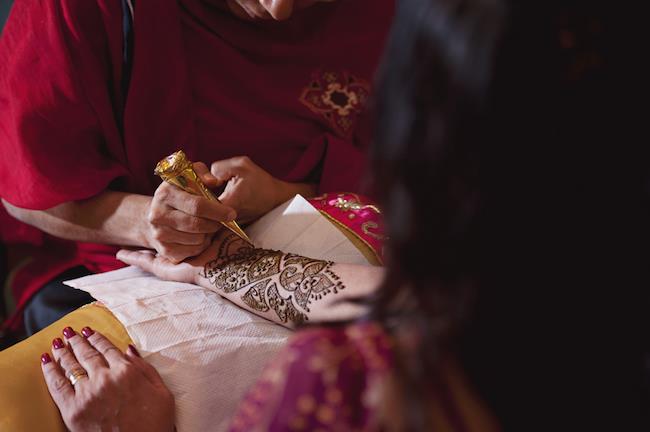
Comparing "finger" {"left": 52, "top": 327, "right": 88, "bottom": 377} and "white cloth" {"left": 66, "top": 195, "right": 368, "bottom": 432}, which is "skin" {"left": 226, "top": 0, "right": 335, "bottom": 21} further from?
"finger" {"left": 52, "top": 327, "right": 88, "bottom": 377}

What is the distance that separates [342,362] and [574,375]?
17 cm

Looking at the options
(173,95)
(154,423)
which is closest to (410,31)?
(154,423)

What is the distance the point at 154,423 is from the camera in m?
0.85

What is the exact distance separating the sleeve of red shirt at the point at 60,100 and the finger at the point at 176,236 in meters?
0.19

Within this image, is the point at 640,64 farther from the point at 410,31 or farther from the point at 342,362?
the point at 342,362

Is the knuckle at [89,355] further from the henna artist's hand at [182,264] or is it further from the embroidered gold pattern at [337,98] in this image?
the embroidered gold pattern at [337,98]

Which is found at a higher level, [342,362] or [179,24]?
[179,24]

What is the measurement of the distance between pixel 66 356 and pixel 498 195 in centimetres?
67

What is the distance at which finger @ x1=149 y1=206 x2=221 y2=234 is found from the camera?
3.29 ft

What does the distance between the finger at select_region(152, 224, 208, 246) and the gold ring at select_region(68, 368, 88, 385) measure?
0.76 ft

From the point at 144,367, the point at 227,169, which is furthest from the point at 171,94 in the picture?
the point at 144,367

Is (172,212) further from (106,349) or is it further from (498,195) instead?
(498,195)

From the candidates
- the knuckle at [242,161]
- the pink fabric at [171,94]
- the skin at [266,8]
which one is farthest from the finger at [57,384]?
the skin at [266,8]

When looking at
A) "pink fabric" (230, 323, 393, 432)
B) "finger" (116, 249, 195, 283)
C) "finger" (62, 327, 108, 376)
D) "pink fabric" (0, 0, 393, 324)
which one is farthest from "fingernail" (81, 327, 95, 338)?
"pink fabric" (230, 323, 393, 432)
